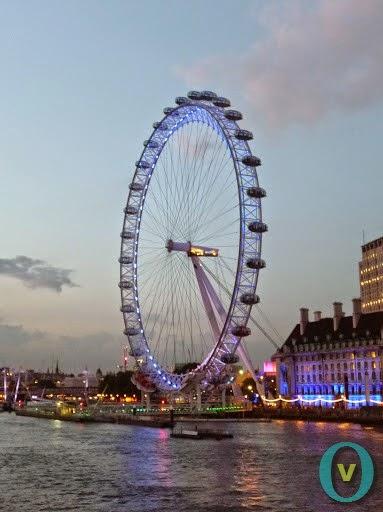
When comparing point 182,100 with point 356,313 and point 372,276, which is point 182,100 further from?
point 372,276

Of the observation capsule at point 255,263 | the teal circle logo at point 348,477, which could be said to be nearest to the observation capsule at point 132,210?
the observation capsule at point 255,263

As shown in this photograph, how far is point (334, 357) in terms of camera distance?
100625mm

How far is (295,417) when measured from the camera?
8231 centimetres

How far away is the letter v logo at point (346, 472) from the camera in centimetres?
2995

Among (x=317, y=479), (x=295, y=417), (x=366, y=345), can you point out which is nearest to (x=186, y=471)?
(x=317, y=479)

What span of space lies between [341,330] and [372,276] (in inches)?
1535

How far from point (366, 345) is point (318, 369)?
8.79m

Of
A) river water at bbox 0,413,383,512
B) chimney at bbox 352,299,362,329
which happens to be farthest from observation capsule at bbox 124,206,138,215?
chimney at bbox 352,299,362,329

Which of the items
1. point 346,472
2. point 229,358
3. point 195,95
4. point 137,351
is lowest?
point 346,472

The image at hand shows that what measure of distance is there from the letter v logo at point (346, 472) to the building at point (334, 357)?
59.9 meters

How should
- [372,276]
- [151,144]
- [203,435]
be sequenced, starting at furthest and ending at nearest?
[372,276]
[151,144]
[203,435]

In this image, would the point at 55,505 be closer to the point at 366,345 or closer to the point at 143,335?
the point at 143,335

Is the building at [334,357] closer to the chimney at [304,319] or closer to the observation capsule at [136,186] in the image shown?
the chimney at [304,319]

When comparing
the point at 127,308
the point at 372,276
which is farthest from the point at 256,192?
the point at 372,276
